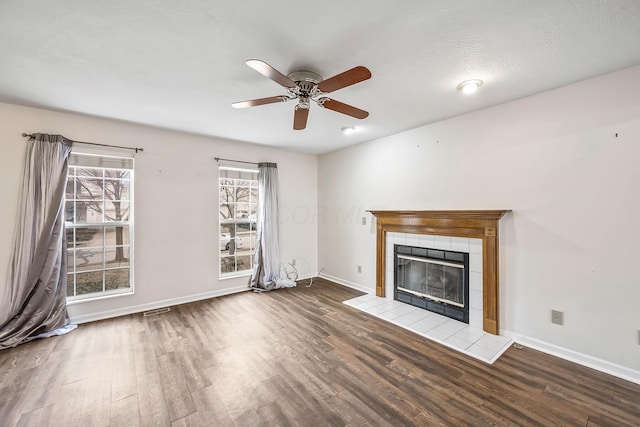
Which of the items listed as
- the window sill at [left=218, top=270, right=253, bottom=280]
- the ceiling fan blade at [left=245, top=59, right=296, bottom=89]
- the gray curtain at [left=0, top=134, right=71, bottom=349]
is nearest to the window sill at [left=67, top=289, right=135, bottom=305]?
the gray curtain at [left=0, top=134, right=71, bottom=349]

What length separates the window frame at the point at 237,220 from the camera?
14.1ft

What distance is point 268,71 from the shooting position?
5.42 ft

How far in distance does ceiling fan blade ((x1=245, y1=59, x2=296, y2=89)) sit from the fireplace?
9.14ft

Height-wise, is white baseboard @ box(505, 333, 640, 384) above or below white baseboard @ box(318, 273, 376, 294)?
below

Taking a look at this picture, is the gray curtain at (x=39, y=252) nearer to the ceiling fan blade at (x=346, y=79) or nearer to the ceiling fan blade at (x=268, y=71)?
the ceiling fan blade at (x=268, y=71)

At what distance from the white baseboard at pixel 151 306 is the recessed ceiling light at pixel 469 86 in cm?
416

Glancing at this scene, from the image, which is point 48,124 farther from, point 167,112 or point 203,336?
point 203,336

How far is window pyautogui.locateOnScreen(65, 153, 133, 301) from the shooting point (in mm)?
3238

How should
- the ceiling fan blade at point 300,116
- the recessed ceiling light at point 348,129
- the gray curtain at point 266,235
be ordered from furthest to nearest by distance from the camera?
the gray curtain at point 266,235 → the recessed ceiling light at point 348,129 → the ceiling fan blade at point 300,116

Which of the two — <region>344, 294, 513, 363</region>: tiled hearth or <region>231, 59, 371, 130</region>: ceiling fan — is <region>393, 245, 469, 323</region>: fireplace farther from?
<region>231, 59, 371, 130</region>: ceiling fan

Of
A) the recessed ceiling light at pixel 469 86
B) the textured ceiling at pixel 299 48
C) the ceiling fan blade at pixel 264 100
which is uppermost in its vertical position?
the textured ceiling at pixel 299 48

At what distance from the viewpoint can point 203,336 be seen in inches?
112

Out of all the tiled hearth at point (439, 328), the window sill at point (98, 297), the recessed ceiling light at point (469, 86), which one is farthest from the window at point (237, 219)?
→ the recessed ceiling light at point (469, 86)

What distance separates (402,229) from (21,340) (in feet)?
15.0
